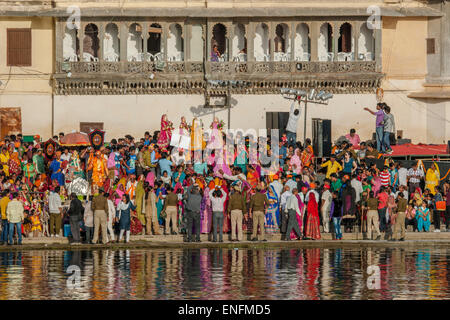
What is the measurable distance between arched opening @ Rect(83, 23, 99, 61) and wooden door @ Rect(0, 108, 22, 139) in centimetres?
333

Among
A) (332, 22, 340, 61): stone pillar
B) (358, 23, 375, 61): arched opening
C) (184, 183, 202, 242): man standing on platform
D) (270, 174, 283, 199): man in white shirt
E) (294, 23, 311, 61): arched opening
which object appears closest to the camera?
(184, 183, 202, 242): man standing on platform

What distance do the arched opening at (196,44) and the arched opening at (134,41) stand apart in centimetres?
184

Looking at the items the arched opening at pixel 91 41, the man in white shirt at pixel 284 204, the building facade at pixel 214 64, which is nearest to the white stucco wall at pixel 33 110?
the building facade at pixel 214 64

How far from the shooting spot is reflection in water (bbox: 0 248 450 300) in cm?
3381

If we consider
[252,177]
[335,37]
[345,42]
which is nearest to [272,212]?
[252,177]

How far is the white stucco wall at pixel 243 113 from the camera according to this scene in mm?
55312

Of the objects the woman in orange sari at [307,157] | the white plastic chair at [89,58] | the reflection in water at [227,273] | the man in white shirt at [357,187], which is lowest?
the reflection in water at [227,273]

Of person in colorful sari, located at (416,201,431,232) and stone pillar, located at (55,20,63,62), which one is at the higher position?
stone pillar, located at (55,20,63,62)

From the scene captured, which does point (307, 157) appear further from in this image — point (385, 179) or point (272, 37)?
point (272, 37)

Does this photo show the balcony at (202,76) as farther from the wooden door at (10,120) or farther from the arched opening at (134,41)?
the wooden door at (10,120)

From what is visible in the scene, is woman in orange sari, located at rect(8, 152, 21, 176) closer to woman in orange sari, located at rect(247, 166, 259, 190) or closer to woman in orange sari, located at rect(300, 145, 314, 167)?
woman in orange sari, located at rect(247, 166, 259, 190)

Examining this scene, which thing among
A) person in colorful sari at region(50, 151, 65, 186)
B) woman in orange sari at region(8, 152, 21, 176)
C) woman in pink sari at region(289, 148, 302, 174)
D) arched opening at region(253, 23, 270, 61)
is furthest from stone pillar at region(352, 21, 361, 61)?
woman in orange sari at region(8, 152, 21, 176)

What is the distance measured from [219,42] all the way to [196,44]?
0.89 m

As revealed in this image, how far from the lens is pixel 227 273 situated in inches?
1463
